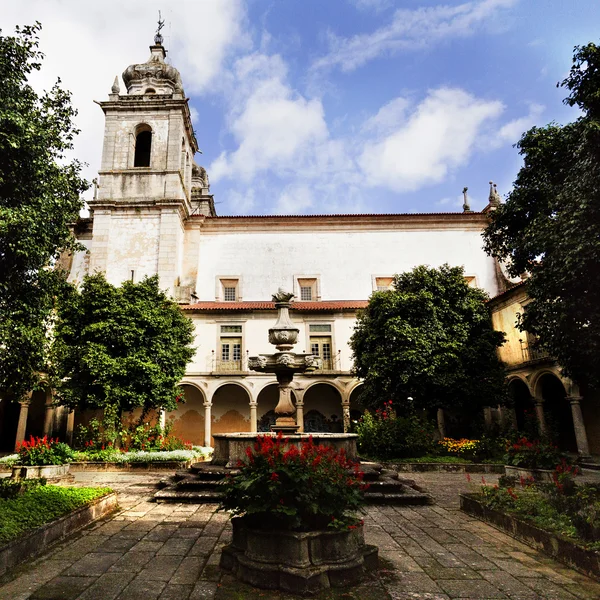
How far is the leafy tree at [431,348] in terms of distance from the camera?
1872 cm

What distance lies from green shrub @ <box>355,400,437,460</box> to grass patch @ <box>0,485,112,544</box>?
10.2 metres

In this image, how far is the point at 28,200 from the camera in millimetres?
10570

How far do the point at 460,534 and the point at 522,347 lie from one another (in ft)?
58.6

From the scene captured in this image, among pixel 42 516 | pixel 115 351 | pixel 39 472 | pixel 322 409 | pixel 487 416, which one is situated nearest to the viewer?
pixel 42 516

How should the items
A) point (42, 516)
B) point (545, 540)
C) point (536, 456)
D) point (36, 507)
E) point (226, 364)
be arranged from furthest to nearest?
1. point (226, 364)
2. point (536, 456)
3. point (36, 507)
4. point (42, 516)
5. point (545, 540)

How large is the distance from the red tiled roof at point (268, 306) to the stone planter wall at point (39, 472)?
13867 mm

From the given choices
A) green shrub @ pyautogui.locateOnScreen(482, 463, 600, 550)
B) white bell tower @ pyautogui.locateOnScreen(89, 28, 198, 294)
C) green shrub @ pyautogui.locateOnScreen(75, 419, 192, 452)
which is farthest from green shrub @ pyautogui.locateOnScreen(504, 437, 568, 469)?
white bell tower @ pyautogui.locateOnScreen(89, 28, 198, 294)

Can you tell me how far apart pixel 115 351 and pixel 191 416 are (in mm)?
8504

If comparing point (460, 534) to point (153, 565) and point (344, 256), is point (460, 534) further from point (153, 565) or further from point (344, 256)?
point (344, 256)

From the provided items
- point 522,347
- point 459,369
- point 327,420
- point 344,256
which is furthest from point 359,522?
point 344,256

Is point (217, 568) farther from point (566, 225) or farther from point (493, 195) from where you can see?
point (493, 195)

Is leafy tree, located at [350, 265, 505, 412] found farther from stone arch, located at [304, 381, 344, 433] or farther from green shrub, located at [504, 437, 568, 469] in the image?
green shrub, located at [504, 437, 568, 469]

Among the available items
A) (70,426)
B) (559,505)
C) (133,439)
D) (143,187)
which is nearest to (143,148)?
(143,187)

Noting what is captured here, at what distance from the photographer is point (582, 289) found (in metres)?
11.4
